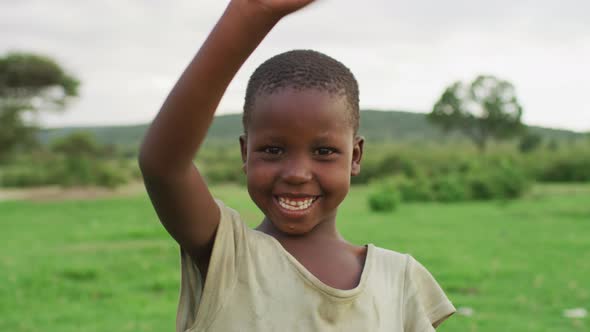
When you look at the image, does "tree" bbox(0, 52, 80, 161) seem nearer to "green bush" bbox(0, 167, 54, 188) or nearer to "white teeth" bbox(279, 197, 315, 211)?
"green bush" bbox(0, 167, 54, 188)

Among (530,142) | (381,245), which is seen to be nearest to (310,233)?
(381,245)

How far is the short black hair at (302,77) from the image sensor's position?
165 centimetres

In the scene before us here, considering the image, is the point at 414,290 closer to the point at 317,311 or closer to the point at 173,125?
the point at 317,311

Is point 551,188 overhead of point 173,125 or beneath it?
beneath

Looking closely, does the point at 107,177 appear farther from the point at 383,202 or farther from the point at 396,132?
the point at 396,132

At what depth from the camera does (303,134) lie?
63.0 inches

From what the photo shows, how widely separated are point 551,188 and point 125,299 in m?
18.3

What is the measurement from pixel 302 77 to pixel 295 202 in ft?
1.02

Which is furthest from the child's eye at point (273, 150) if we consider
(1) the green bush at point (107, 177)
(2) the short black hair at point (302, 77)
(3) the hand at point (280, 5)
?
(1) the green bush at point (107, 177)

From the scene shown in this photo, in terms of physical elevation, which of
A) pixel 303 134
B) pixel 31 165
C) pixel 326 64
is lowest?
pixel 31 165

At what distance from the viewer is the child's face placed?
5.26ft

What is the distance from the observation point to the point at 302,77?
165 centimetres

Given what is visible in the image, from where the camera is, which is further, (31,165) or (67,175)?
(31,165)

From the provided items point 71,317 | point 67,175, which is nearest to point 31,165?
point 67,175
